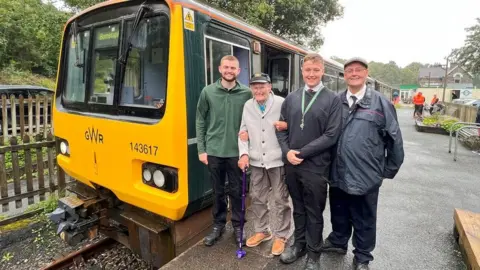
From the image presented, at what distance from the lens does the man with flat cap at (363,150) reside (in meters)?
2.51

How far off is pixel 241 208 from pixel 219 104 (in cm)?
105

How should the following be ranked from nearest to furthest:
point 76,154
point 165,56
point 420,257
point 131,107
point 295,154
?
point 295,154 → point 165,56 → point 131,107 → point 420,257 → point 76,154

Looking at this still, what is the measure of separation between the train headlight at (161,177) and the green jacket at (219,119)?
1.04ft

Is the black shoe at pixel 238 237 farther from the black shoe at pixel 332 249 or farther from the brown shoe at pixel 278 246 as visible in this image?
the black shoe at pixel 332 249

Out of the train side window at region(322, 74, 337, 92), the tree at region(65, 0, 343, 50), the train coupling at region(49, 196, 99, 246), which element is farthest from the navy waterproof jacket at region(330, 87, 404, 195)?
the tree at region(65, 0, 343, 50)

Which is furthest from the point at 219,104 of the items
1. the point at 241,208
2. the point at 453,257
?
the point at 453,257

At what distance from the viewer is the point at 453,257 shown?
3.18 m

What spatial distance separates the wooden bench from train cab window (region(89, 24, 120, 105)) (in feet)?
11.6

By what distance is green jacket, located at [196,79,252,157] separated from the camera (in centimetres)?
279

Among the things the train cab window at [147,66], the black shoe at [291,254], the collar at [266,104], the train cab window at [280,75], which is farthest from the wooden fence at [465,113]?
the train cab window at [147,66]

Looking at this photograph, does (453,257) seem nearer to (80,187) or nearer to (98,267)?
(98,267)

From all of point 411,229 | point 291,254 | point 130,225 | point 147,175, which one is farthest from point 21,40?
point 411,229

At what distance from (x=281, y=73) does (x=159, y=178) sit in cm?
291

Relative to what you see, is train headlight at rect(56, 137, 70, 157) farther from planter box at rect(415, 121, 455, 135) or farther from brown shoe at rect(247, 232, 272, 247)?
planter box at rect(415, 121, 455, 135)
